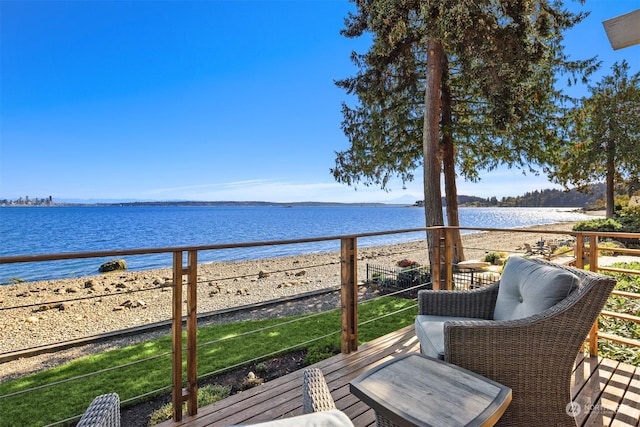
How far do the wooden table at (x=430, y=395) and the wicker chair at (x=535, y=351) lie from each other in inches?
7.9

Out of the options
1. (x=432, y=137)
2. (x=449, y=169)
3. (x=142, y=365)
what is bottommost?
(x=142, y=365)

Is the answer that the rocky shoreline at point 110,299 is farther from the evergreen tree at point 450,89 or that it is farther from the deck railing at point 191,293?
the evergreen tree at point 450,89

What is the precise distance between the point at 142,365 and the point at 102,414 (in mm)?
4387

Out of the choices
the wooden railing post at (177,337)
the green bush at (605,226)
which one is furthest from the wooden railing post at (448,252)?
the green bush at (605,226)

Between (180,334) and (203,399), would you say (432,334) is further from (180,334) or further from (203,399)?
(203,399)

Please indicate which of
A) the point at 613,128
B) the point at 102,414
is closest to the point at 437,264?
the point at 102,414

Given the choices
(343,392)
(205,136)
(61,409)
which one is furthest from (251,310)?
(205,136)

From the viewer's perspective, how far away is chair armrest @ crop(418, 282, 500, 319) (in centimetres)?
246

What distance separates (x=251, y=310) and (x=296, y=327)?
2185 millimetres

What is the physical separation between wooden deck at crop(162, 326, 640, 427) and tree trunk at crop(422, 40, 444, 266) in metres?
4.32

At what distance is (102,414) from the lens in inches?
40.4

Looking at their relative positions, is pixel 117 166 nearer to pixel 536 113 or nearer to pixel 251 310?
pixel 251 310

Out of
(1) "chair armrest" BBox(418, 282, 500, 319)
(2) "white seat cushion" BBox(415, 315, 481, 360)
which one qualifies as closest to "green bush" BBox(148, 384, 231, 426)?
(2) "white seat cushion" BBox(415, 315, 481, 360)

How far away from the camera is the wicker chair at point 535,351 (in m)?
1.70
